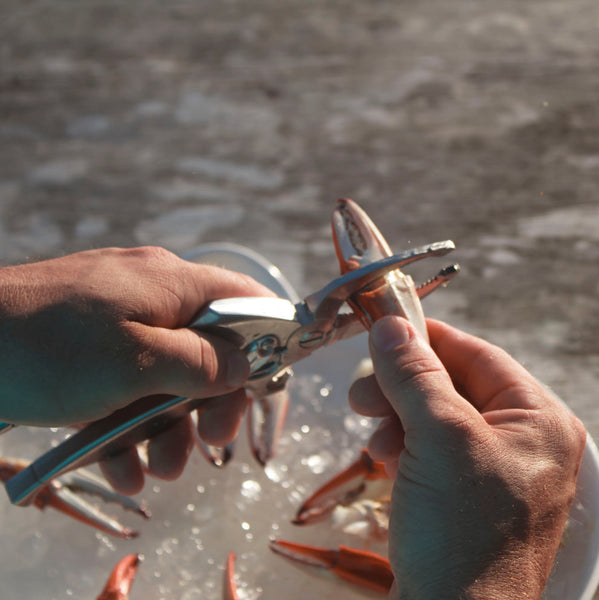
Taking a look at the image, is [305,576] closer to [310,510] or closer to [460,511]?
[310,510]

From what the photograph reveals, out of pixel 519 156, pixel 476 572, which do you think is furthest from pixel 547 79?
pixel 476 572

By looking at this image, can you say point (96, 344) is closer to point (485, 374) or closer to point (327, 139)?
point (485, 374)

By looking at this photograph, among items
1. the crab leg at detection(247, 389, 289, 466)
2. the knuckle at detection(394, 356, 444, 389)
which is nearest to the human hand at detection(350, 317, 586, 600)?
the knuckle at detection(394, 356, 444, 389)

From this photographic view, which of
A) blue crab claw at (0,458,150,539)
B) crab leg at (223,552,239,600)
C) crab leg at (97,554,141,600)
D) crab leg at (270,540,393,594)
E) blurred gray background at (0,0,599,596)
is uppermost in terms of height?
blurred gray background at (0,0,599,596)

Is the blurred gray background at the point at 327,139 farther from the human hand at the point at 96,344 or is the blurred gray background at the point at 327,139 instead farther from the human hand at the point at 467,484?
the human hand at the point at 96,344

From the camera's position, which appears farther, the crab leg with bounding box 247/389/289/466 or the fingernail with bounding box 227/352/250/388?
the crab leg with bounding box 247/389/289/466

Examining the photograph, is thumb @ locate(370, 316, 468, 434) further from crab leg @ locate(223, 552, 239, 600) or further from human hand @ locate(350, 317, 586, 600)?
crab leg @ locate(223, 552, 239, 600)
